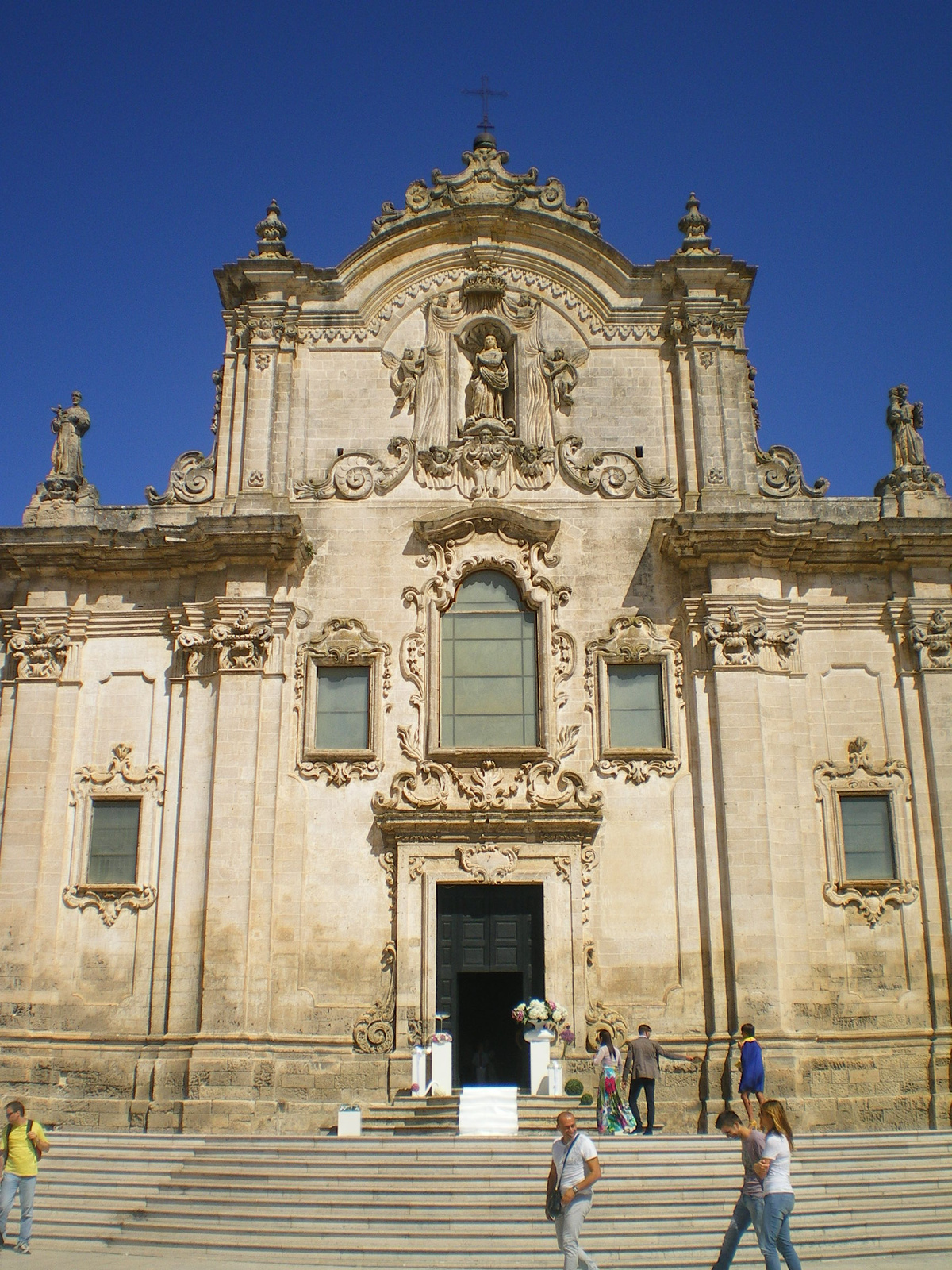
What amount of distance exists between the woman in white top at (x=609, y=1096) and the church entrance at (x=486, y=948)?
2247 mm

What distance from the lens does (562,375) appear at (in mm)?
21484

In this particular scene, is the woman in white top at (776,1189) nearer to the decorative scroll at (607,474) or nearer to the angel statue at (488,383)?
the decorative scroll at (607,474)

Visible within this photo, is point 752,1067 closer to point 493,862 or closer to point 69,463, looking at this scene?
point 493,862

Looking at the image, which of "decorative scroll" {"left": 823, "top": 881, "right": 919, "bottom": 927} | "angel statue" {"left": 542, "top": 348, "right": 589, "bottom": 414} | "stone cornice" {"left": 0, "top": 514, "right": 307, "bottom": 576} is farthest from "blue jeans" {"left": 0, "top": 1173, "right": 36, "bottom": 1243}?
"angel statue" {"left": 542, "top": 348, "right": 589, "bottom": 414}

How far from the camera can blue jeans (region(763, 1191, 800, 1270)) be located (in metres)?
9.91

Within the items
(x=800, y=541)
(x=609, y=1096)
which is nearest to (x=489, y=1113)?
(x=609, y=1096)

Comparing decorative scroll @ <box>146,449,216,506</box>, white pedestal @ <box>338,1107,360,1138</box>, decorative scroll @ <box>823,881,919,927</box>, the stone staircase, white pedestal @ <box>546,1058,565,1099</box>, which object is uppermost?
decorative scroll @ <box>146,449,216,506</box>

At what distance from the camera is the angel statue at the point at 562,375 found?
2139cm

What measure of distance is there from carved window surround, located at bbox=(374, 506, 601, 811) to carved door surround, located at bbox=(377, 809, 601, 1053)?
0.90 feet

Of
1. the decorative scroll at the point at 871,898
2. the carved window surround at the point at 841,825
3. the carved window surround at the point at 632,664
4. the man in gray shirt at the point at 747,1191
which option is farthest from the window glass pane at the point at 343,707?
the man in gray shirt at the point at 747,1191

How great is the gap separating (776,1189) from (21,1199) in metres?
7.57

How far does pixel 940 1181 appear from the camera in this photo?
14234 mm

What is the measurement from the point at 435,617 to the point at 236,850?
469 centimetres

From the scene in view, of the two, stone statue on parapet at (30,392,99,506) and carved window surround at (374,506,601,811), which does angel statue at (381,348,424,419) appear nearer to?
carved window surround at (374,506,601,811)
